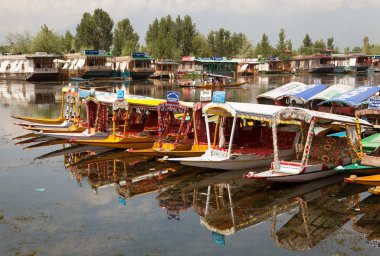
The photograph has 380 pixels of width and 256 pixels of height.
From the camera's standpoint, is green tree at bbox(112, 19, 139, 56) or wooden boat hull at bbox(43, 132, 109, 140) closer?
wooden boat hull at bbox(43, 132, 109, 140)

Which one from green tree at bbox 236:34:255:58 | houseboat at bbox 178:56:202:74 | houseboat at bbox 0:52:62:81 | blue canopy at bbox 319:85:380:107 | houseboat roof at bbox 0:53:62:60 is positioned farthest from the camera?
green tree at bbox 236:34:255:58

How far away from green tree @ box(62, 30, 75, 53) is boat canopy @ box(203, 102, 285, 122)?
87.3 m

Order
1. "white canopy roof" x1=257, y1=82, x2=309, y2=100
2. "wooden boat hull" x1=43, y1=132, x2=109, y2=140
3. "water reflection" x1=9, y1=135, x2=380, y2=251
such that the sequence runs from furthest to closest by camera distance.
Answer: "white canopy roof" x1=257, y1=82, x2=309, y2=100 < "wooden boat hull" x1=43, y1=132, x2=109, y2=140 < "water reflection" x1=9, y1=135, x2=380, y2=251

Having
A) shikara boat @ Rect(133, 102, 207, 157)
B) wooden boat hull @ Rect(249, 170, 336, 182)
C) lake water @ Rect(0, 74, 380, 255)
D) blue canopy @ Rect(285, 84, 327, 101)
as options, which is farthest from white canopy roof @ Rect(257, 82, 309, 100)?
wooden boat hull @ Rect(249, 170, 336, 182)

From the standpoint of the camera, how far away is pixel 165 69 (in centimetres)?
8556

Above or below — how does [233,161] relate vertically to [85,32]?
below

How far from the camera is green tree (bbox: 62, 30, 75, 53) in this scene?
101 m

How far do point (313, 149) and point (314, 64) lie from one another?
90099mm

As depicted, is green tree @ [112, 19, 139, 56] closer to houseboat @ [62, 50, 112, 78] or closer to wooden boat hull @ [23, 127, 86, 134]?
houseboat @ [62, 50, 112, 78]

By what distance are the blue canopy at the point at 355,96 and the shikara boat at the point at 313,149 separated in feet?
23.1

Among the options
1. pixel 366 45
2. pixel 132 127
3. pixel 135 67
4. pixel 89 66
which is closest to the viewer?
pixel 132 127

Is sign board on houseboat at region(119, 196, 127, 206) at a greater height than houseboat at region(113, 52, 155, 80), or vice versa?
houseboat at region(113, 52, 155, 80)

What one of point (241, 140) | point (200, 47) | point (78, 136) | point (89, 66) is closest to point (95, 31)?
point (200, 47)

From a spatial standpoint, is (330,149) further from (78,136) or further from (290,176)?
(78,136)
